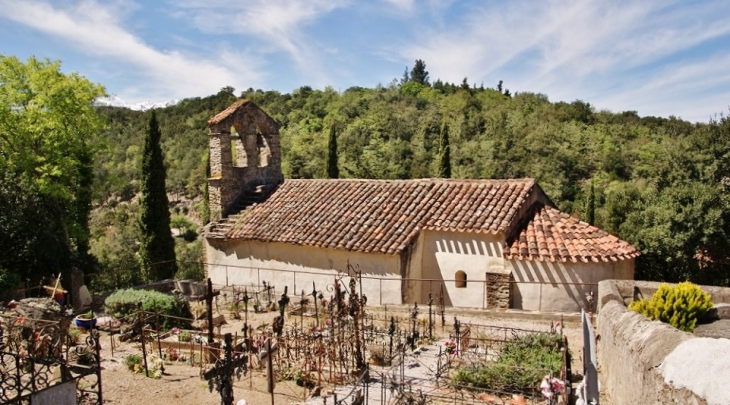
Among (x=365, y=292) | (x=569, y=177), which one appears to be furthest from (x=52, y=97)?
(x=569, y=177)

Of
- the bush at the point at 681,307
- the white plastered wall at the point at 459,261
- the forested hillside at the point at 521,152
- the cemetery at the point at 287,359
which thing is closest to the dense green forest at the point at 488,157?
the forested hillside at the point at 521,152

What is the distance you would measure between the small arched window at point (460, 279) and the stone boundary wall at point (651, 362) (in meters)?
6.33

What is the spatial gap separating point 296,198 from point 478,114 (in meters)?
47.0

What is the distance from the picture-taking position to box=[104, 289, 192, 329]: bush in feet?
49.7

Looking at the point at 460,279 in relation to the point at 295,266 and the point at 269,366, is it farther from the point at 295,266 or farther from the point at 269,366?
the point at 269,366

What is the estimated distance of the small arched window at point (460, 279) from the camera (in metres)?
16.8

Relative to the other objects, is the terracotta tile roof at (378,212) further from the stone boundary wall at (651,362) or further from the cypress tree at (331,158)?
the cypress tree at (331,158)

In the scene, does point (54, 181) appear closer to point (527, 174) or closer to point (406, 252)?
point (406, 252)

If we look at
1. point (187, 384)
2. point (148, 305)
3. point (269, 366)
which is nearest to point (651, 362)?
point (269, 366)

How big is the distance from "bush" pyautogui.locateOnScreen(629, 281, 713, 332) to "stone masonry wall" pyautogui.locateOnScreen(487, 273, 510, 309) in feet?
19.5

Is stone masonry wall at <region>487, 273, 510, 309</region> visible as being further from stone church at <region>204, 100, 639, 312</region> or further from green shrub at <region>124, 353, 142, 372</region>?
green shrub at <region>124, 353, 142, 372</region>

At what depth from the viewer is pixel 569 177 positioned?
48.9m

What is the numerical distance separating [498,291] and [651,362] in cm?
1010

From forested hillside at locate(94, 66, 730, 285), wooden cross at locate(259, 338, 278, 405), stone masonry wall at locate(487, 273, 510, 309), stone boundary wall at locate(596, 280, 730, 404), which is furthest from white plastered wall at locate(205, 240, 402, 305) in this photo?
forested hillside at locate(94, 66, 730, 285)
